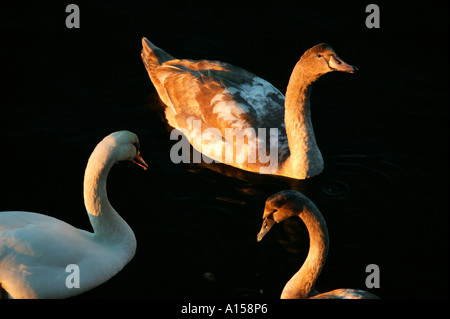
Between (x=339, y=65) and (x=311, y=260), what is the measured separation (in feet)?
8.96

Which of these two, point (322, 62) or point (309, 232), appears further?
point (322, 62)

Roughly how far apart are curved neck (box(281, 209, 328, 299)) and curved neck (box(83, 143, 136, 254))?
6.60ft

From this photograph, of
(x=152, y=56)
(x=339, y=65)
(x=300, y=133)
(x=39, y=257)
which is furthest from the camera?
(x=152, y=56)

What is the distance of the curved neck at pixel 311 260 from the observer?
26.8 ft

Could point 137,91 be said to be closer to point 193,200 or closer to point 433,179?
point 193,200

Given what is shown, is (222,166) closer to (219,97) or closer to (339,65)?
(219,97)

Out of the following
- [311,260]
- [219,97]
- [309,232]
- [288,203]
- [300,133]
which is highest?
[219,97]

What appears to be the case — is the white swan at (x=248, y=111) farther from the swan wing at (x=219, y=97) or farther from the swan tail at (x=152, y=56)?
the swan tail at (x=152, y=56)

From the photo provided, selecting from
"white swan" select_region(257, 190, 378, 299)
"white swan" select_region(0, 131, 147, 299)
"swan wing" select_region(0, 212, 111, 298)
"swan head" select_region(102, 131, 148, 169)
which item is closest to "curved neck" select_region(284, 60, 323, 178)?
"white swan" select_region(257, 190, 378, 299)

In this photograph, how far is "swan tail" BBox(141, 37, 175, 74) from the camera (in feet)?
40.1

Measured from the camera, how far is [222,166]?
10867 millimetres

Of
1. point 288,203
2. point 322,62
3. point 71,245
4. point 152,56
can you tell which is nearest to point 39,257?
point 71,245

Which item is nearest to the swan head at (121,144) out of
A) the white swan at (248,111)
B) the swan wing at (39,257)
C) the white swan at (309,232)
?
the swan wing at (39,257)

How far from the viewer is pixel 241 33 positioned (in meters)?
13.6
